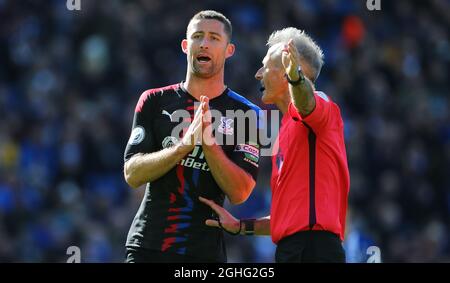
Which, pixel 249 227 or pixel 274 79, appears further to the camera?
pixel 249 227

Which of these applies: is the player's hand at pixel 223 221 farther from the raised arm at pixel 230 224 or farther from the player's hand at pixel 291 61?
the player's hand at pixel 291 61

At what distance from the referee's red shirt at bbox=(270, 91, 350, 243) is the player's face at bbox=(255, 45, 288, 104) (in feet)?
0.75

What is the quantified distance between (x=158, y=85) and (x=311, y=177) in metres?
9.59

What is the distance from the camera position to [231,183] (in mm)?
6273

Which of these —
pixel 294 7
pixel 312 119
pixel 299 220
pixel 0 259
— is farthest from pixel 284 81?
pixel 294 7

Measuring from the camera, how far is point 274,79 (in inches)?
243

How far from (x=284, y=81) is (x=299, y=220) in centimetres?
89

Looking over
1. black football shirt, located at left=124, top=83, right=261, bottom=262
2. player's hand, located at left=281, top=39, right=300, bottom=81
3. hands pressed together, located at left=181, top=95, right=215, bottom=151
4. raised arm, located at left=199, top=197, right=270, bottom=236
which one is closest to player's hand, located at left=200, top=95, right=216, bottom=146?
hands pressed together, located at left=181, top=95, right=215, bottom=151

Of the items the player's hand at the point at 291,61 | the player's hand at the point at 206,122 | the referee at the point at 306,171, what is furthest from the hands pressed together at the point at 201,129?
the player's hand at the point at 291,61

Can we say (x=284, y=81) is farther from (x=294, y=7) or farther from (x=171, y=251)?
(x=294, y=7)

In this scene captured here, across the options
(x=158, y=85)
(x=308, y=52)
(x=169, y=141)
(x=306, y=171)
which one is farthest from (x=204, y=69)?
(x=158, y=85)

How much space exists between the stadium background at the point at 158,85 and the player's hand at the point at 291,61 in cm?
→ 699

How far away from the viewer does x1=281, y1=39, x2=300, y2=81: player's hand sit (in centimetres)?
567

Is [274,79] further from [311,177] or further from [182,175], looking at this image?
[182,175]
